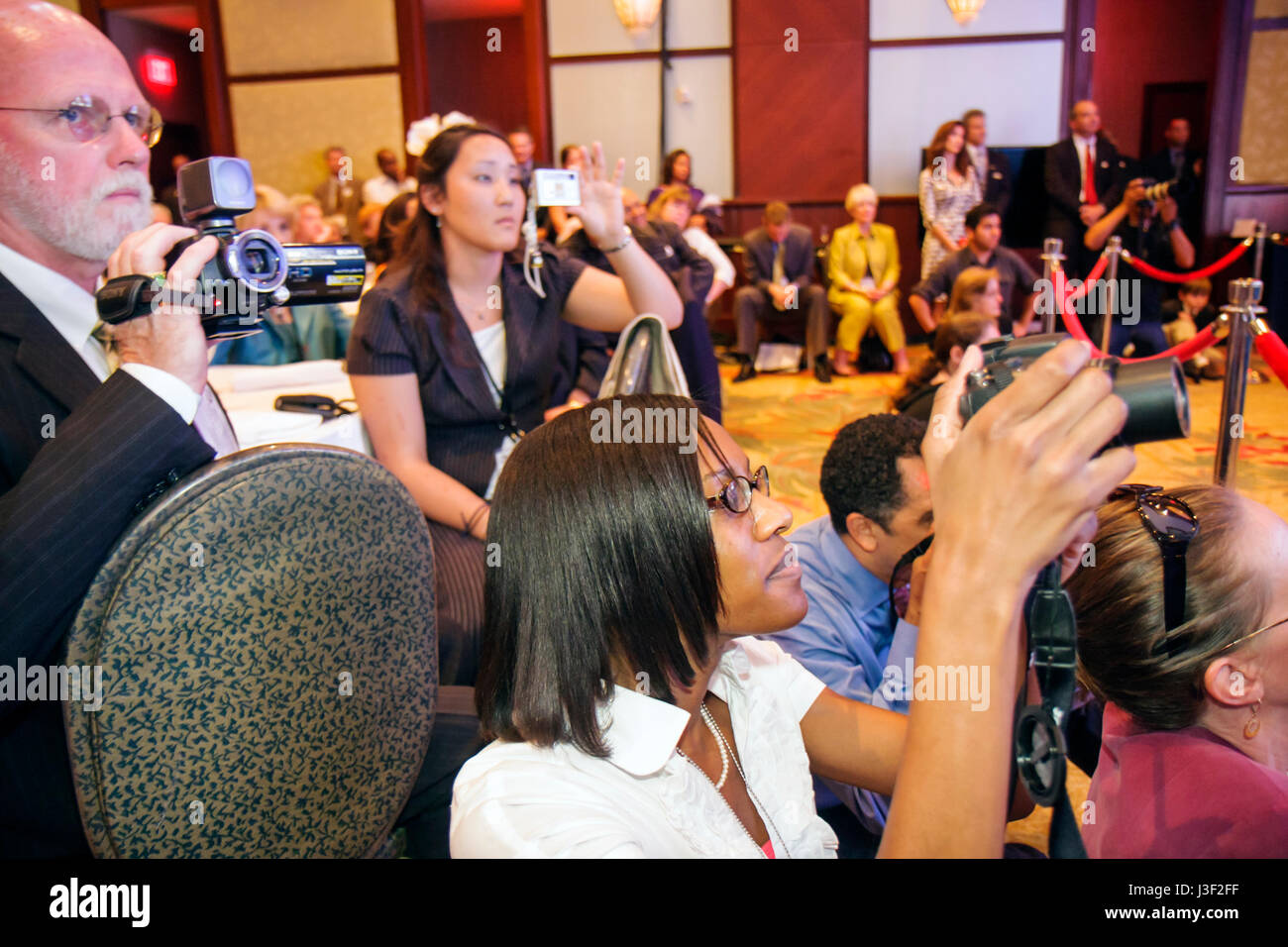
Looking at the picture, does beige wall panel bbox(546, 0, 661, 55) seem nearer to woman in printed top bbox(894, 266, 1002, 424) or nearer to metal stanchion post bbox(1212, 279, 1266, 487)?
woman in printed top bbox(894, 266, 1002, 424)

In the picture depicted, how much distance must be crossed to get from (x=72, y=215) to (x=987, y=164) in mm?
7866

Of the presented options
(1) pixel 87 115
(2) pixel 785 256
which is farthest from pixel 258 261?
(2) pixel 785 256

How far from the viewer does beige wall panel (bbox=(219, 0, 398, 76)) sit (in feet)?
29.1

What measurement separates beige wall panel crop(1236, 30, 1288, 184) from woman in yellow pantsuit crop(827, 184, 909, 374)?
3142 mm

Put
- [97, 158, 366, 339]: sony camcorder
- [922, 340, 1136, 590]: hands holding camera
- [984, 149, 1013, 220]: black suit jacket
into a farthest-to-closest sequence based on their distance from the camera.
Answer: [984, 149, 1013, 220]: black suit jacket
[97, 158, 366, 339]: sony camcorder
[922, 340, 1136, 590]: hands holding camera

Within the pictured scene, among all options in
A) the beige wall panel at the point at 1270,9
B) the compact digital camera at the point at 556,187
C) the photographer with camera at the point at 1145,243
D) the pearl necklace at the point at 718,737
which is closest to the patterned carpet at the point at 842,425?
the photographer with camera at the point at 1145,243

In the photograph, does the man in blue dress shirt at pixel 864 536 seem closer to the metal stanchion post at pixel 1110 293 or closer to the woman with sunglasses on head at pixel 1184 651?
the woman with sunglasses on head at pixel 1184 651

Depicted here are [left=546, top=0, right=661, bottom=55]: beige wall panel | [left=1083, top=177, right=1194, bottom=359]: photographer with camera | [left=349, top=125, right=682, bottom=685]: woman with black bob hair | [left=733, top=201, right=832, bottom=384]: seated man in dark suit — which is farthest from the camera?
[left=546, top=0, right=661, bottom=55]: beige wall panel

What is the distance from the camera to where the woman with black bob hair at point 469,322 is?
7.14 ft

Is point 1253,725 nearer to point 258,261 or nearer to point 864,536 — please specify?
point 864,536

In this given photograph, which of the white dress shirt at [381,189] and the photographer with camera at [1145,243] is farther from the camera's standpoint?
the white dress shirt at [381,189]

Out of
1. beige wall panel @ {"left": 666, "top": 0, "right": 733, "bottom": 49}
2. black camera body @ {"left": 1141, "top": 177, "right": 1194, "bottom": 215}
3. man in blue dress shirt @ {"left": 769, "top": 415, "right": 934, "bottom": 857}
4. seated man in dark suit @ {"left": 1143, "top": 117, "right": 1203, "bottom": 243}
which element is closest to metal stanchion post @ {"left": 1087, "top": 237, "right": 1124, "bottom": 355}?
black camera body @ {"left": 1141, "top": 177, "right": 1194, "bottom": 215}

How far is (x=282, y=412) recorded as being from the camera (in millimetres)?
2252

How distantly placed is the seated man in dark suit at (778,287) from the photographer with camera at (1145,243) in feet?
6.52
